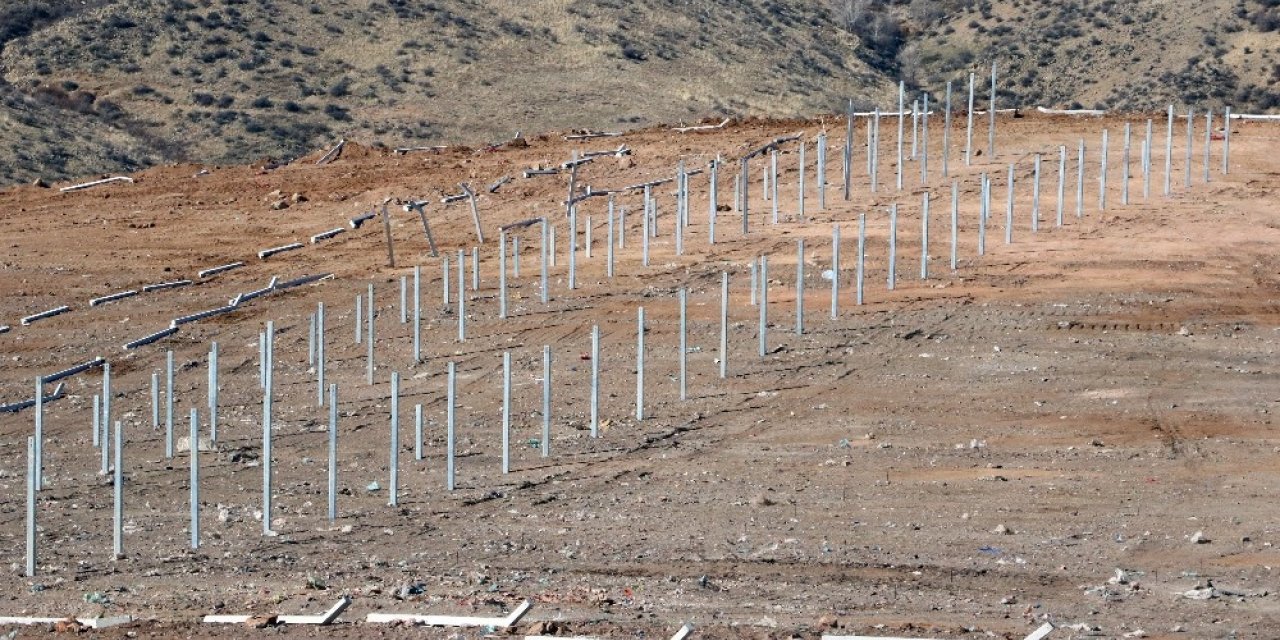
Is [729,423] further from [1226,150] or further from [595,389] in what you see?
[1226,150]

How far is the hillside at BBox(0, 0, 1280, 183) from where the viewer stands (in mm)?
50656

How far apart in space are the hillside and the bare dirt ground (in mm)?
15510

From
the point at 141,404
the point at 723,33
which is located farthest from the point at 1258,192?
the point at 723,33

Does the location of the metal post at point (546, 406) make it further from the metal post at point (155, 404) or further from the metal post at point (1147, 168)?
the metal post at point (1147, 168)

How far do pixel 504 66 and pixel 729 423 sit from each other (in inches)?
1450

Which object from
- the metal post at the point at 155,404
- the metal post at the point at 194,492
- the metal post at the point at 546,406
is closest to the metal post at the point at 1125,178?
the metal post at the point at 546,406

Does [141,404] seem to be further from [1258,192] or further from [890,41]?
[890,41]

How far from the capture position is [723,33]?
2431 inches

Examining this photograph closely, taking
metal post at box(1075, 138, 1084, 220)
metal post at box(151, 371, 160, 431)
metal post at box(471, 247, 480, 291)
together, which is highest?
metal post at box(1075, 138, 1084, 220)

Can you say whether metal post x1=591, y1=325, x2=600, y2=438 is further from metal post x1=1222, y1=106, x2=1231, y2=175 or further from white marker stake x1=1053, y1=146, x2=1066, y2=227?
metal post x1=1222, y1=106, x2=1231, y2=175

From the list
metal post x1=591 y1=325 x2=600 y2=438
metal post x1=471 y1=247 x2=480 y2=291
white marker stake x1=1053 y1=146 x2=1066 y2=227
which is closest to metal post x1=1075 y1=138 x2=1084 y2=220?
white marker stake x1=1053 y1=146 x2=1066 y2=227

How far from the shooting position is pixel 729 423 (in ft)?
66.0

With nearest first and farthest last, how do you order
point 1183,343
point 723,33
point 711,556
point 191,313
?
1. point 711,556
2. point 1183,343
3. point 191,313
4. point 723,33

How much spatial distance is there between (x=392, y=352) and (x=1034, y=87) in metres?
37.3
